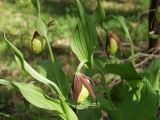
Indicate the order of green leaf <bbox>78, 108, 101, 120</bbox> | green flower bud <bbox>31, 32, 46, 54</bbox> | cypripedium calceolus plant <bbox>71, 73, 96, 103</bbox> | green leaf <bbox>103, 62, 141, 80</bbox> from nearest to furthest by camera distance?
cypripedium calceolus plant <bbox>71, 73, 96, 103</bbox>, green leaf <bbox>103, 62, 141, 80</bbox>, green flower bud <bbox>31, 32, 46, 54</bbox>, green leaf <bbox>78, 108, 101, 120</bbox>

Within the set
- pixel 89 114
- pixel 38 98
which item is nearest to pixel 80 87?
pixel 38 98

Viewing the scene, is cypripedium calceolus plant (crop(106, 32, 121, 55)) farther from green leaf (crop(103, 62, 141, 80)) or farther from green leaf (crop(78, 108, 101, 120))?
green leaf (crop(78, 108, 101, 120))

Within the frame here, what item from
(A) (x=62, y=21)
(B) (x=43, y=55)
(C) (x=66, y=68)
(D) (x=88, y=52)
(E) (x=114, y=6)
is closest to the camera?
(D) (x=88, y=52)

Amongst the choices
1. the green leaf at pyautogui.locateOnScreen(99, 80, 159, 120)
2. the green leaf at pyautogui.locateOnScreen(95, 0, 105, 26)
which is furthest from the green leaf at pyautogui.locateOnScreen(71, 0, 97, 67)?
the green leaf at pyautogui.locateOnScreen(99, 80, 159, 120)

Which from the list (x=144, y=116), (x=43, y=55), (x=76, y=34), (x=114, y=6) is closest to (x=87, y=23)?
(x=76, y=34)

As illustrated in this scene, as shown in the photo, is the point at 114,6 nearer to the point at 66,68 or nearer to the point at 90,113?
the point at 66,68
